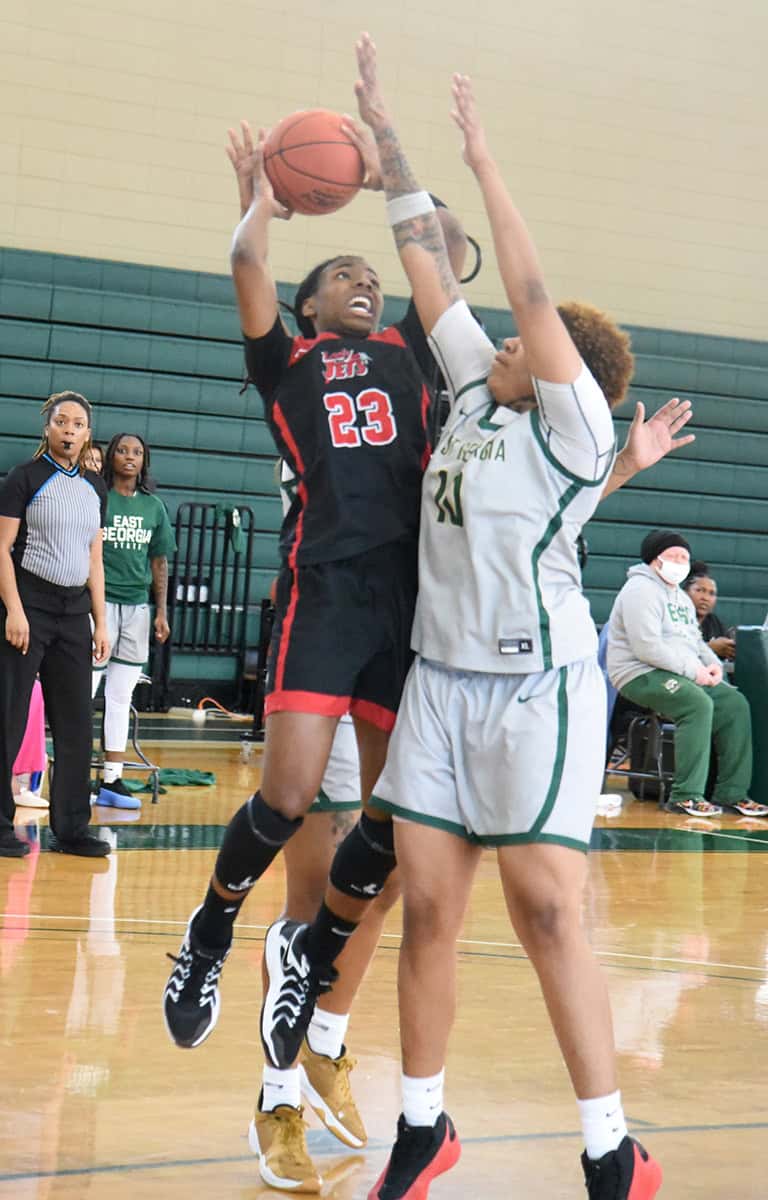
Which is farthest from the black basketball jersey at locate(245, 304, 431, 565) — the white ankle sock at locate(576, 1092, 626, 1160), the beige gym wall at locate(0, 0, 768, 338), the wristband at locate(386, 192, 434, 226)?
the beige gym wall at locate(0, 0, 768, 338)

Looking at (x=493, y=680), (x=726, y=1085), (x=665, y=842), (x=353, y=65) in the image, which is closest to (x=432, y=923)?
(x=493, y=680)

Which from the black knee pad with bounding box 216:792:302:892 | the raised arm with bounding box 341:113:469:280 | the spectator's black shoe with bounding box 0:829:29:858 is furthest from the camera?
the spectator's black shoe with bounding box 0:829:29:858

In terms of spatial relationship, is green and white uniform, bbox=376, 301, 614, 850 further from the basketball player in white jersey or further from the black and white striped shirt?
the black and white striped shirt

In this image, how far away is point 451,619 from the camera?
230 cm

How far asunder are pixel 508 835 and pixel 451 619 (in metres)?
0.35

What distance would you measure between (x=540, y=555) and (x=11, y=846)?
337 centimetres

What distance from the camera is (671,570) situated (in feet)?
24.3

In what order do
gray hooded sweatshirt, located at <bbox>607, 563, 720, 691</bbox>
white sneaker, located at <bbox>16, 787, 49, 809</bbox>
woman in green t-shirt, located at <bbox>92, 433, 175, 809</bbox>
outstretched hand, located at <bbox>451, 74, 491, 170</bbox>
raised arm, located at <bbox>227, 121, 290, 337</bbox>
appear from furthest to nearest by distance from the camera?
gray hooded sweatshirt, located at <bbox>607, 563, 720, 691</bbox> → woman in green t-shirt, located at <bbox>92, 433, 175, 809</bbox> → white sneaker, located at <bbox>16, 787, 49, 809</bbox> → raised arm, located at <bbox>227, 121, 290, 337</bbox> → outstretched hand, located at <bbox>451, 74, 491, 170</bbox>

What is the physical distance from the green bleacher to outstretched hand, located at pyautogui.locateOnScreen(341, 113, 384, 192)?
24.2 ft

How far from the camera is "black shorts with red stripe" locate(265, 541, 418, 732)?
2434 millimetres

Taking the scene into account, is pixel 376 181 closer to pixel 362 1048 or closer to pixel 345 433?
pixel 345 433

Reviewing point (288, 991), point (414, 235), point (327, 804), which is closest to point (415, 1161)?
point (288, 991)

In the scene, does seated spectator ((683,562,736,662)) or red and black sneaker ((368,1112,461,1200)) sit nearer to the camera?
red and black sneaker ((368,1112,461,1200))

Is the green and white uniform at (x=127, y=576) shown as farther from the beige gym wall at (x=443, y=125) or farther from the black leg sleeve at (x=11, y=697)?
the beige gym wall at (x=443, y=125)
